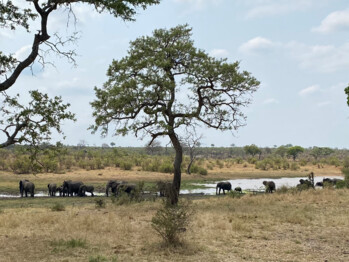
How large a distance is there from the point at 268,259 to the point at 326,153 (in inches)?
4586

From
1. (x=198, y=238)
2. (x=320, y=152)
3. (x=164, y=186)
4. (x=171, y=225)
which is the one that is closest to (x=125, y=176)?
(x=164, y=186)

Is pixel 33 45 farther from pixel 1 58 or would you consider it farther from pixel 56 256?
pixel 56 256

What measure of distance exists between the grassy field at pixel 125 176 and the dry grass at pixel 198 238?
23.1 m

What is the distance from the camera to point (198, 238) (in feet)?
39.3

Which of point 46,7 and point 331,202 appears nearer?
point 46,7

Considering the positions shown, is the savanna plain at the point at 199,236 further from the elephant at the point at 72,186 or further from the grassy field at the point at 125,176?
the grassy field at the point at 125,176

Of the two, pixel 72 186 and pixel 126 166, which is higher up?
pixel 126 166

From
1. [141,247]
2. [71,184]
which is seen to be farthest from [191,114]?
[71,184]

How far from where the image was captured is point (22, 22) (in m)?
11.9

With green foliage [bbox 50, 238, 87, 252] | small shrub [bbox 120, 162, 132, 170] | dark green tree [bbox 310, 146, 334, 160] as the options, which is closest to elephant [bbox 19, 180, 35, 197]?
green foliage [bbox 50, 238, 87, 252]

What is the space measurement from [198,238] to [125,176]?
122ft

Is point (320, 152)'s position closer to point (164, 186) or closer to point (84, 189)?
point (84, 189)

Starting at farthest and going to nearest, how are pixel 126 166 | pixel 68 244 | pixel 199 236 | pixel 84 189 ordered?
1. pixel 126 166
2. pixel 84 189
3. pixel 199 236
4. pixel 68 244

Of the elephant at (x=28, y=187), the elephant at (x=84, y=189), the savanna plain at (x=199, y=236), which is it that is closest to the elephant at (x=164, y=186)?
the savanna plain at (x=199, y=236)
